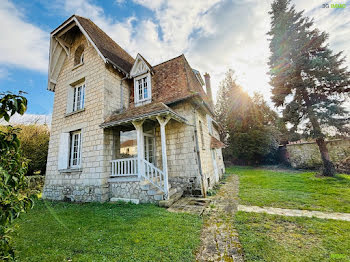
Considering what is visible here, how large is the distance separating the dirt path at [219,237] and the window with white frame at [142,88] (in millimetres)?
6636

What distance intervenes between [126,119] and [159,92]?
284cm

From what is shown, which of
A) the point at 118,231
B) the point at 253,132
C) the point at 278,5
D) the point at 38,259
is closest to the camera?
the point at 38,259

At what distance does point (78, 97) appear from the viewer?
30.5 feet

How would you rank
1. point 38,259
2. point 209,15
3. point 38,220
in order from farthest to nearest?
point 209,15 → point 38,220 → point 38,259

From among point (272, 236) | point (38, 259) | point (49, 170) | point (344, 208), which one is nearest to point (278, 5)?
point (344, 208)

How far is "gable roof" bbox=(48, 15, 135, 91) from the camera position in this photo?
830cm

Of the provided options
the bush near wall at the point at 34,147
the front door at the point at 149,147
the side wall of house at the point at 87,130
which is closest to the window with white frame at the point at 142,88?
the side wall of house at the point at 87,130

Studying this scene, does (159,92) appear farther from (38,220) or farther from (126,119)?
(38,220)

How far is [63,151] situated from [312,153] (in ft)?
→ 67.8

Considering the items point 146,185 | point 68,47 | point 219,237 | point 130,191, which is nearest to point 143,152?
point 146,185

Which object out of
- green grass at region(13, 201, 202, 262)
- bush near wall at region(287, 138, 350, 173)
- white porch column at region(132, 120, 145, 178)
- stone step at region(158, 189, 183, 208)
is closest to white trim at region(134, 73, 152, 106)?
white porch column at region(132, 120, 145, 178)

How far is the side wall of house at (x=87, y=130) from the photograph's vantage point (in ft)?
23.4

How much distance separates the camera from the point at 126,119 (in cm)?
641

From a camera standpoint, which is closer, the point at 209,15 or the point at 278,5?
the point at 209,15
